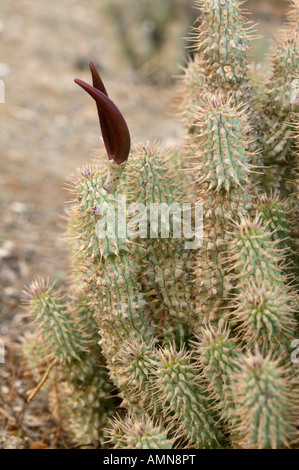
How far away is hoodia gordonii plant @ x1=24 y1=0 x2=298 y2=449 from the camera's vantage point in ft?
5.00

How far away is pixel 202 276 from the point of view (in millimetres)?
1777

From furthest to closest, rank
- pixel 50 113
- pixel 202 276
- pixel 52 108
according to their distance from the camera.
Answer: pixel 52 108 < pixel 50 113 < pixel 202 276

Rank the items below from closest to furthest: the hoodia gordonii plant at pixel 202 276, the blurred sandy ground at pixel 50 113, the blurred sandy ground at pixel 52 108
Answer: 1. the hoodia gordonii plant at pixel 202 276
2. the blurred sandy ground at pixel 50 113
3. the blurred sandy ground at pixel 52 108

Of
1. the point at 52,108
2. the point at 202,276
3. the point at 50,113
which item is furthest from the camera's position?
the point at 52,108

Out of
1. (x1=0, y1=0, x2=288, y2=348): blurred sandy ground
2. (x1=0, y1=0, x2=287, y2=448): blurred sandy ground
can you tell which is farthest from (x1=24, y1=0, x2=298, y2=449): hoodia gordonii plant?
(x1=0, y1=0, x2=288, y2=348): blurred sandy ground

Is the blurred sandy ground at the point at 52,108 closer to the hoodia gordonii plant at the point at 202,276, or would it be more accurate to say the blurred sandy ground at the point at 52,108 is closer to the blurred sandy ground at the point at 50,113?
the blurred sandy ground at the point at 50,113

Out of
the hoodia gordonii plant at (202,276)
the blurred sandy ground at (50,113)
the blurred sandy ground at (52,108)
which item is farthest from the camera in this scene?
the blurred sandy ground at (52,108)

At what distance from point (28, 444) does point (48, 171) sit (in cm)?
280

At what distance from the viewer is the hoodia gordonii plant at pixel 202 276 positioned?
152 centimetres

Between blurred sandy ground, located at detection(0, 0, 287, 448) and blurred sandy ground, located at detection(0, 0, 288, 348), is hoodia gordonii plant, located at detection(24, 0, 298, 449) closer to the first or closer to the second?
blurred sandy ground, located at detection(0, 0, 287, 448)

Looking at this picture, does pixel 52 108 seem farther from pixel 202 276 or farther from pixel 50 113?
pixel 202 276

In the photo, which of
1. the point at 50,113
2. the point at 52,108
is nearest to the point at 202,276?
the point at 50,113

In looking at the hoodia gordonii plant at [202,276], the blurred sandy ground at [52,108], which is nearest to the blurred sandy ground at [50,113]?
the blurred sandy ground at [52,108]

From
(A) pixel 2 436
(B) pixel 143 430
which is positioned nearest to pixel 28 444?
(A) pixel 2 436
